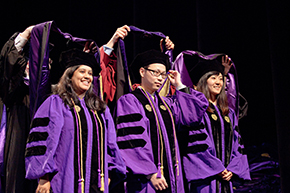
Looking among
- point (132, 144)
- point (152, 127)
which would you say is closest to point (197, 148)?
point (152, 127)

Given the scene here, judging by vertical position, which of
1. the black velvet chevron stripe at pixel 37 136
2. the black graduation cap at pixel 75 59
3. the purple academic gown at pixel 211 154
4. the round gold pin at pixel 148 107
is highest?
the black graduation cap at pixel 75 59

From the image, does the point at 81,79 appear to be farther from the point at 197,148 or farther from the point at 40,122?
the point at 197,148

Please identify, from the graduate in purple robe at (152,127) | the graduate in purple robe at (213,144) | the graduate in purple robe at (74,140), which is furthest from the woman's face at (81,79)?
the graduate in purple robe at (213,144)

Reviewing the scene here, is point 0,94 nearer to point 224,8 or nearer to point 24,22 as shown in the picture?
point 24,22

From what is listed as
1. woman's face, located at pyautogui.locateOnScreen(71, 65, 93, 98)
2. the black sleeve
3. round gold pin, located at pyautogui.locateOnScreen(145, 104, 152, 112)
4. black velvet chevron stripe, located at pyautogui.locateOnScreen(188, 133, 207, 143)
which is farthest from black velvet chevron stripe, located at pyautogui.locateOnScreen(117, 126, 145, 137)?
the black sleeve

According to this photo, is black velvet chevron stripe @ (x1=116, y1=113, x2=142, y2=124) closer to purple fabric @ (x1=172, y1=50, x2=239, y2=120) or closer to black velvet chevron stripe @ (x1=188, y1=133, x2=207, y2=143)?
black velvet chevron stripe @ (x1=188, y1=133, x2=207, y2=143)

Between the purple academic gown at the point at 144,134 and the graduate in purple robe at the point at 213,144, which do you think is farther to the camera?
the graduate in purple robe at the point at 213,144

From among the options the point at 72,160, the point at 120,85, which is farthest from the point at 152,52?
the point at 72,160

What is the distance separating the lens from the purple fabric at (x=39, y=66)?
8.50ft

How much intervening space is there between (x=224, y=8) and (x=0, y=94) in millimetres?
3599

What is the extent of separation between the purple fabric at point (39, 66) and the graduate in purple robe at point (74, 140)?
0.11 meters

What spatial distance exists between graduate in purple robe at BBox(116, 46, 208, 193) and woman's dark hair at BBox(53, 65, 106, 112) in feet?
0.74

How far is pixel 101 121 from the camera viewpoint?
2.62 meters

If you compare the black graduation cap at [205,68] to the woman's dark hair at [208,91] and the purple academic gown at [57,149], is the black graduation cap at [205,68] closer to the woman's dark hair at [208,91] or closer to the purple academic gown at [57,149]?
the woman's dark hair at [208,91]
